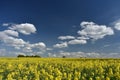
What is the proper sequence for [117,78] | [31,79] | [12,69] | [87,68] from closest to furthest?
[117,78], [31,79], [87,68], [12,69]

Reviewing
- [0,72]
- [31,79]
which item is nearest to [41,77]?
[31,79]

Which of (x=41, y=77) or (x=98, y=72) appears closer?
(x=41, y=77)

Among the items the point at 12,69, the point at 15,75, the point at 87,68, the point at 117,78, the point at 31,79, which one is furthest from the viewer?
the point at 12,69

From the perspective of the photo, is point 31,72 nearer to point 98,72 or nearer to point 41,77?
point 41,77

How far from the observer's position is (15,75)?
16.2 m

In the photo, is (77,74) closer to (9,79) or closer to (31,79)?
(31,79)

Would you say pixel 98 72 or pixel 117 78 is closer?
pixel 117 78

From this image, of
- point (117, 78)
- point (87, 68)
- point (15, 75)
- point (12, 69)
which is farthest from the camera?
point (12, 69)

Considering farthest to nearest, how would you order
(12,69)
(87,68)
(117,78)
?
(12,69), (87,68), (117,78)

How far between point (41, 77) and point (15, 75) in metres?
2.59

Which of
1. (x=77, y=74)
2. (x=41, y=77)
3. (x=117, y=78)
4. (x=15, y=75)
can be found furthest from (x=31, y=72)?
(x=117, y=78)

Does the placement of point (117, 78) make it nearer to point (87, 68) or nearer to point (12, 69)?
point (87, 68)

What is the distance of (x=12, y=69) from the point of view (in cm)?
1939

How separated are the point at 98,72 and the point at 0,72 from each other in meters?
6.64
